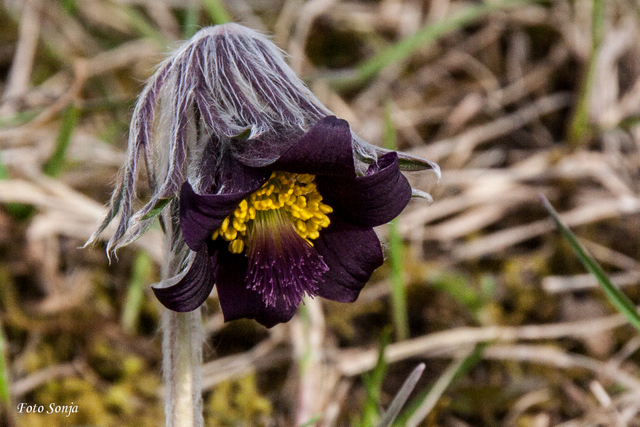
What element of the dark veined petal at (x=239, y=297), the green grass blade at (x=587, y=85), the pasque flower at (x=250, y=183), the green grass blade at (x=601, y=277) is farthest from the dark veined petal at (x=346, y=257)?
the green grass blade at (x=587, y=85)

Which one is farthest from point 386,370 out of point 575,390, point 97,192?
point 97,192

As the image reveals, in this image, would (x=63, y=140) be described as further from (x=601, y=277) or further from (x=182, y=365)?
(x=601, y=277)

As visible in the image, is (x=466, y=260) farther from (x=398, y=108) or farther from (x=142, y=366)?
(x=142, y=366)

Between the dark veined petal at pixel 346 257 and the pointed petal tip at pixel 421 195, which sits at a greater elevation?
the pointed petal tip at pixel 421 195

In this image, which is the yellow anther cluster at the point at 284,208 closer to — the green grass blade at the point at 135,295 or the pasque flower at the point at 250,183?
the pasque flower at the point at 250,183

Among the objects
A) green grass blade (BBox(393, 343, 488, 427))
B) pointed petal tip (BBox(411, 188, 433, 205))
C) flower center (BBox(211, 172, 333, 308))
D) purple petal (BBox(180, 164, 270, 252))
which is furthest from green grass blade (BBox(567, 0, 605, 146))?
purple petal (BBox(180, 164, 270, 252))

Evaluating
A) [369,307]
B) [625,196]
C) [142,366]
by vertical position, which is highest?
[625,196]

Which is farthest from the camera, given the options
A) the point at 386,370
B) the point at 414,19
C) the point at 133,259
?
the point at 414,19

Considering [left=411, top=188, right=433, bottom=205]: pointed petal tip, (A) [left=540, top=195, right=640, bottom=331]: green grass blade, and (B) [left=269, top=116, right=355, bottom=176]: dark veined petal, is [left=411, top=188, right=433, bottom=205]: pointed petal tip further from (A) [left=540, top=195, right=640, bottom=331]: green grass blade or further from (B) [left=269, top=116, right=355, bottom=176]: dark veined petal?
(A) [left=540, top=195, right=640, bottom=331]: green grass blade
